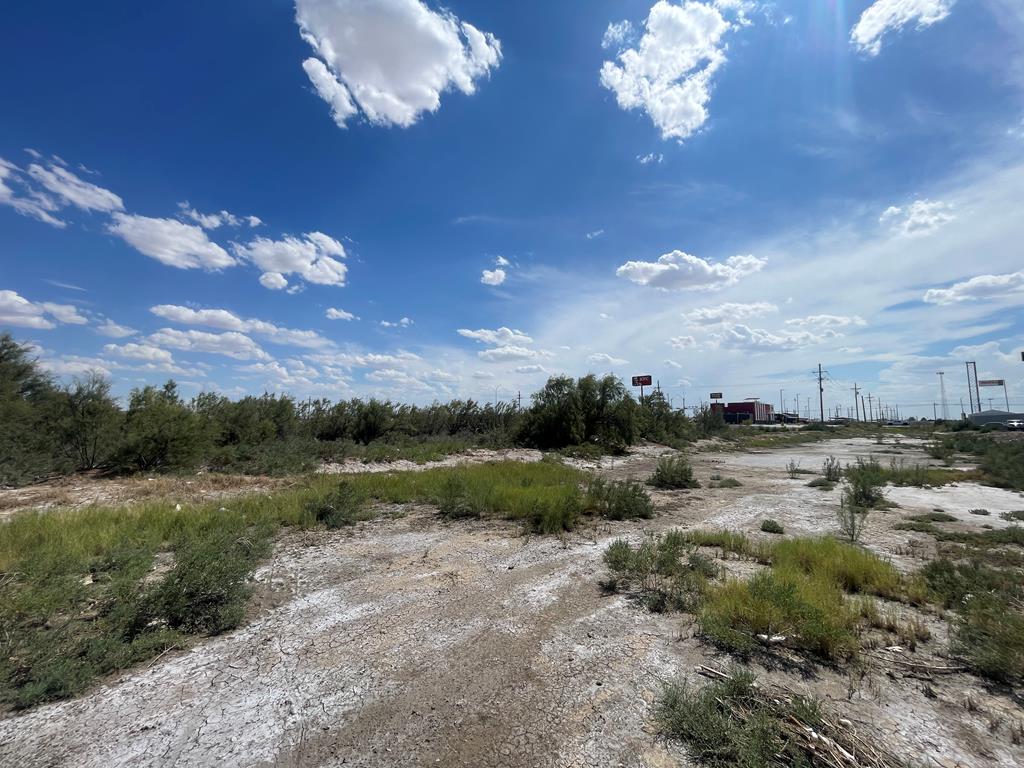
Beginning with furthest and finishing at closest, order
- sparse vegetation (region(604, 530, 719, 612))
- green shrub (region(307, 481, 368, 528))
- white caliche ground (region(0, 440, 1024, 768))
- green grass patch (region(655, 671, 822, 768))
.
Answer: green shrub (region(307, 481, 368, 528)) < sparse vegetation (region(604, 530, 719, 612)) < white caliche ground (region(0, 440, 1024, 768)) < green grass patch (region(655, 671, 822, 768))

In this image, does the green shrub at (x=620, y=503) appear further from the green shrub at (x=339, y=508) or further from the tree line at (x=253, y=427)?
the tree line at (x=253, y=427)

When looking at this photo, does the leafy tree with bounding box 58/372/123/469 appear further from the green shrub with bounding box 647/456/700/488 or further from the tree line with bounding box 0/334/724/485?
the green shrub with bounding box 647/456/700/488

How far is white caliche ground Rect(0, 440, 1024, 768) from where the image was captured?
294 cm

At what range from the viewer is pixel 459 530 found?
9000 mm

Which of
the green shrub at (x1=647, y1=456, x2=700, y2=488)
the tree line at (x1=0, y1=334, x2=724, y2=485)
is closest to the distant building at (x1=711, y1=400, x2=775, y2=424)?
the tree line at (x1=0, y1=334, x2=724, y2=485)

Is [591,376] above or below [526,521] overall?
above

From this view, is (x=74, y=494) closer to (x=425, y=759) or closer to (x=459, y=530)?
(x=459, y=530)

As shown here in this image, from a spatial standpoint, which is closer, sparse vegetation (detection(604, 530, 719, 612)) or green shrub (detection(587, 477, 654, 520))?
sparse vegetation (detection(604, 530, 719, 612))

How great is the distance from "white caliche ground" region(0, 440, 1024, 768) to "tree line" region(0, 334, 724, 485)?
509 inches

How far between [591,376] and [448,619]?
30902 millimetres

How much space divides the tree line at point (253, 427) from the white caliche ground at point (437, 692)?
12.9 m

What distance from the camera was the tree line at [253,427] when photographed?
14.8m

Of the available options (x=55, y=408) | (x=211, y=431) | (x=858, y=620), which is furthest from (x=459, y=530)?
(x=55, y=408)

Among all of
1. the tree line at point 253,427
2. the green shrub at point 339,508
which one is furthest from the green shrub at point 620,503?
the tree line at point 253,427
